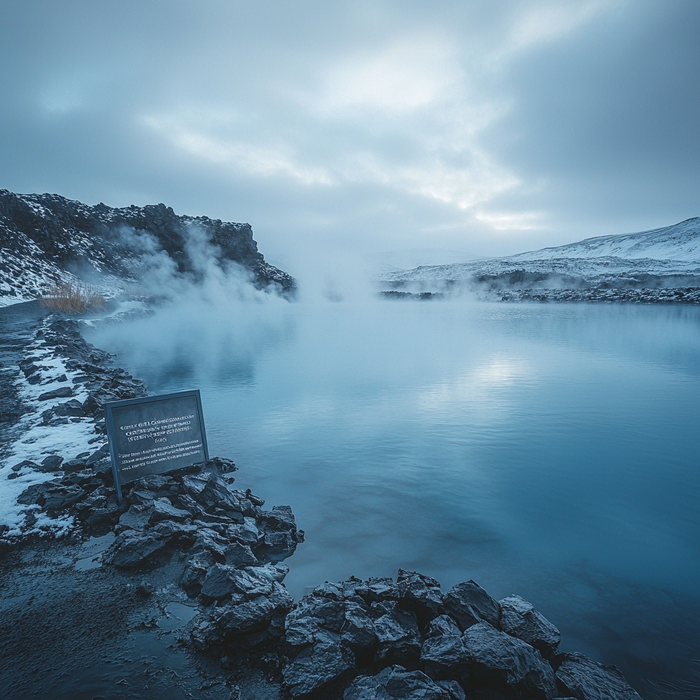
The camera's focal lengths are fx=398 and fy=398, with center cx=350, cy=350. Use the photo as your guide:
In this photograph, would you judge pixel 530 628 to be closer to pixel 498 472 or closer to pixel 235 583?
pixel 235 583

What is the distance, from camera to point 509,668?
8.00 ft

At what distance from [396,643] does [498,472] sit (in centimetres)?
459

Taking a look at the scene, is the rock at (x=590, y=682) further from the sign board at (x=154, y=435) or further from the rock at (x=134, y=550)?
the sign board at (x=154, y=435)

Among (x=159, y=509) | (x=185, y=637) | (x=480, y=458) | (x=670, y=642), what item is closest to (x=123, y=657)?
(x=185, y=637)

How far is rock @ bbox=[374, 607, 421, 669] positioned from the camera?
260 centimetres

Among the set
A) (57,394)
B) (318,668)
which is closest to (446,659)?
(318,668)

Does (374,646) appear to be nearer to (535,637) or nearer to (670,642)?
(535,637)

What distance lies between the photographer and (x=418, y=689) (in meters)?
2.31

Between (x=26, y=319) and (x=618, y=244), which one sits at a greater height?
(x=618, y=244)

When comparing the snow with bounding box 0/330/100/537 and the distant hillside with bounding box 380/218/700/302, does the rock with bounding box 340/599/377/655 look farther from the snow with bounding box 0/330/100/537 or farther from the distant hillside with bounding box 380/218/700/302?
the distant hillside with bounding box 380/218/700/302

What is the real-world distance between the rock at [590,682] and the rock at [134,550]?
325 centimetres

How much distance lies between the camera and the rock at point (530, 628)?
9.30 ft

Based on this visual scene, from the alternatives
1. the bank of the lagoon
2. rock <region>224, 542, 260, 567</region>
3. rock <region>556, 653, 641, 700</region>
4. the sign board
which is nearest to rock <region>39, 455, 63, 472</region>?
the bank of the lagoon

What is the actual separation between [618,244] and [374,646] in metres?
152
